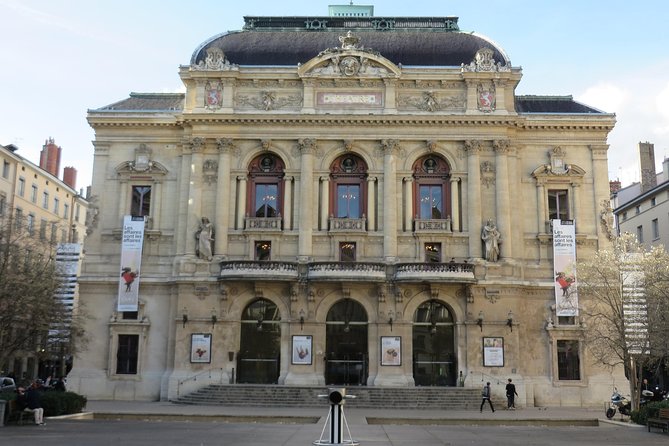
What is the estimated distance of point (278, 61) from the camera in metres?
50.2

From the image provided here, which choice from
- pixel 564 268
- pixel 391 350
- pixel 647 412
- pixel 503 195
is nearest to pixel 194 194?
pixel 391 350

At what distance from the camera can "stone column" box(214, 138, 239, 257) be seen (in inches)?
1843

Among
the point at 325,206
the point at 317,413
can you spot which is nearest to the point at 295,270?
the point at 325,206

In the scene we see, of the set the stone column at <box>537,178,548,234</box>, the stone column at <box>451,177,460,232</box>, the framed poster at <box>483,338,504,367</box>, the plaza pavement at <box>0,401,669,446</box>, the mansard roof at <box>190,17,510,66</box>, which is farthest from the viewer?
the mansard roof at <box>190,17,510,66</box>

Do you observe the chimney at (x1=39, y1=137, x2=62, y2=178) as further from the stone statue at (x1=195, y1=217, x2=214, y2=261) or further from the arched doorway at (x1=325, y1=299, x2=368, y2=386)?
the arched doorway at (x1=325, y1=299, x2=368, y2=386)

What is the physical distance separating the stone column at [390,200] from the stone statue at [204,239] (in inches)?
439

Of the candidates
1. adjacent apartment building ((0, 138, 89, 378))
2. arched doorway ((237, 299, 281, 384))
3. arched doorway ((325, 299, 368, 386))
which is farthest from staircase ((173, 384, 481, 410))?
adjacent apartment building ((0, 138, 89, 378))

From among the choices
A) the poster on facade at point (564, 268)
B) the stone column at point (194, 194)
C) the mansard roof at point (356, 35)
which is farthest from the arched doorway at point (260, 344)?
the poster on facade at point (564, 268)

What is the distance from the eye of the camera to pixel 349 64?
48.5 m

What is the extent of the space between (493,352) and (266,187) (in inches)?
715

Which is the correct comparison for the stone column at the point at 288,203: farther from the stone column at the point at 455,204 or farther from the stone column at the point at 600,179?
the stone column at the point at 600,179

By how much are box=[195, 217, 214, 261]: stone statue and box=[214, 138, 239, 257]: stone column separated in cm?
39

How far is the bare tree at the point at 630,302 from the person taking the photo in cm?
3419

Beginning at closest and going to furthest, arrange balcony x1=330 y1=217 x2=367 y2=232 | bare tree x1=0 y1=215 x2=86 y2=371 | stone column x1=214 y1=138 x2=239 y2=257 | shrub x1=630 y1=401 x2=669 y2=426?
shrub x1=630 y1=401 x2=669 y2=426, bare tree x1=0 y1=215 x2=86 y2=371, stone column x1=214 y1=138 x2=239 y2=257, balcony x1=330 y1=217 x2=367 y2=232
